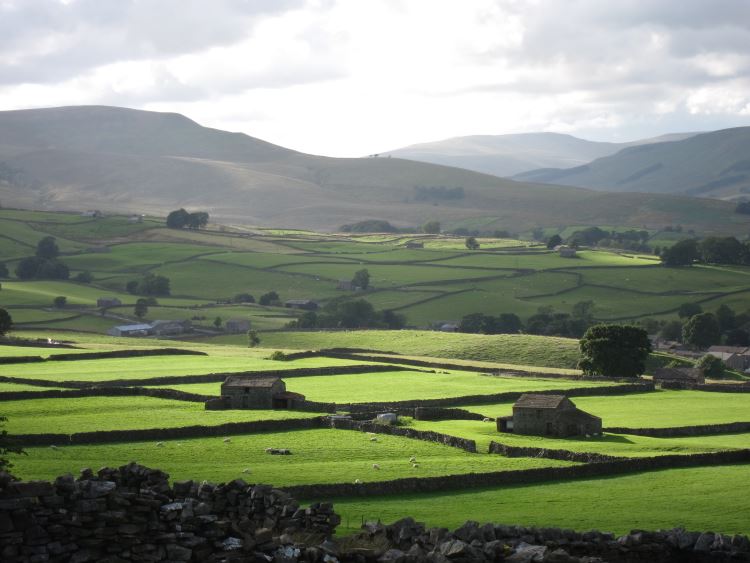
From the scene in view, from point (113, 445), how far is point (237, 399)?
54.3 ft

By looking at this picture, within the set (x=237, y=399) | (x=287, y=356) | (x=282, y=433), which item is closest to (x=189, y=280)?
(x=287, y=356)

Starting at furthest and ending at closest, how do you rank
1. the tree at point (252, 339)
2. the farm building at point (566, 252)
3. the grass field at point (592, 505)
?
the farm building at point (566, 252) → the tree at point (252, 339) → the grass field at point (592, 505)

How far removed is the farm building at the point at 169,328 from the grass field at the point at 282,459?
6962 centimetres

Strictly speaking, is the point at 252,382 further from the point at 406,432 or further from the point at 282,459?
the point at 282,459

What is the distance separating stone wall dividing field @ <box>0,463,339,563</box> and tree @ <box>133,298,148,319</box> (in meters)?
108

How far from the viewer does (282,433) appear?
49.1m

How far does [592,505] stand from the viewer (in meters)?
34.7

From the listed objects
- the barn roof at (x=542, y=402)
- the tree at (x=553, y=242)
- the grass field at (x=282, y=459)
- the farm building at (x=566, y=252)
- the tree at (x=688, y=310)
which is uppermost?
the tree at (x=553, y=242)

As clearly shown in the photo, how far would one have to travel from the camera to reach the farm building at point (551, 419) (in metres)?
52.9

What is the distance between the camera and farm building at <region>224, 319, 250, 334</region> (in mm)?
118250

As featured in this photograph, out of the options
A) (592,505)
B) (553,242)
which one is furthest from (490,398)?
(553,242)

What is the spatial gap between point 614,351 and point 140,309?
56801mm

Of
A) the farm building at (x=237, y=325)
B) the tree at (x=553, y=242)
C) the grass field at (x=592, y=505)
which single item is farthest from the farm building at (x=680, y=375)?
the tree at (x=553, y=242)

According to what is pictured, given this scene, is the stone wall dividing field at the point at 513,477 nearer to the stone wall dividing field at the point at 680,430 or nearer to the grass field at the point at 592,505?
the grass field at the point at 592,505
